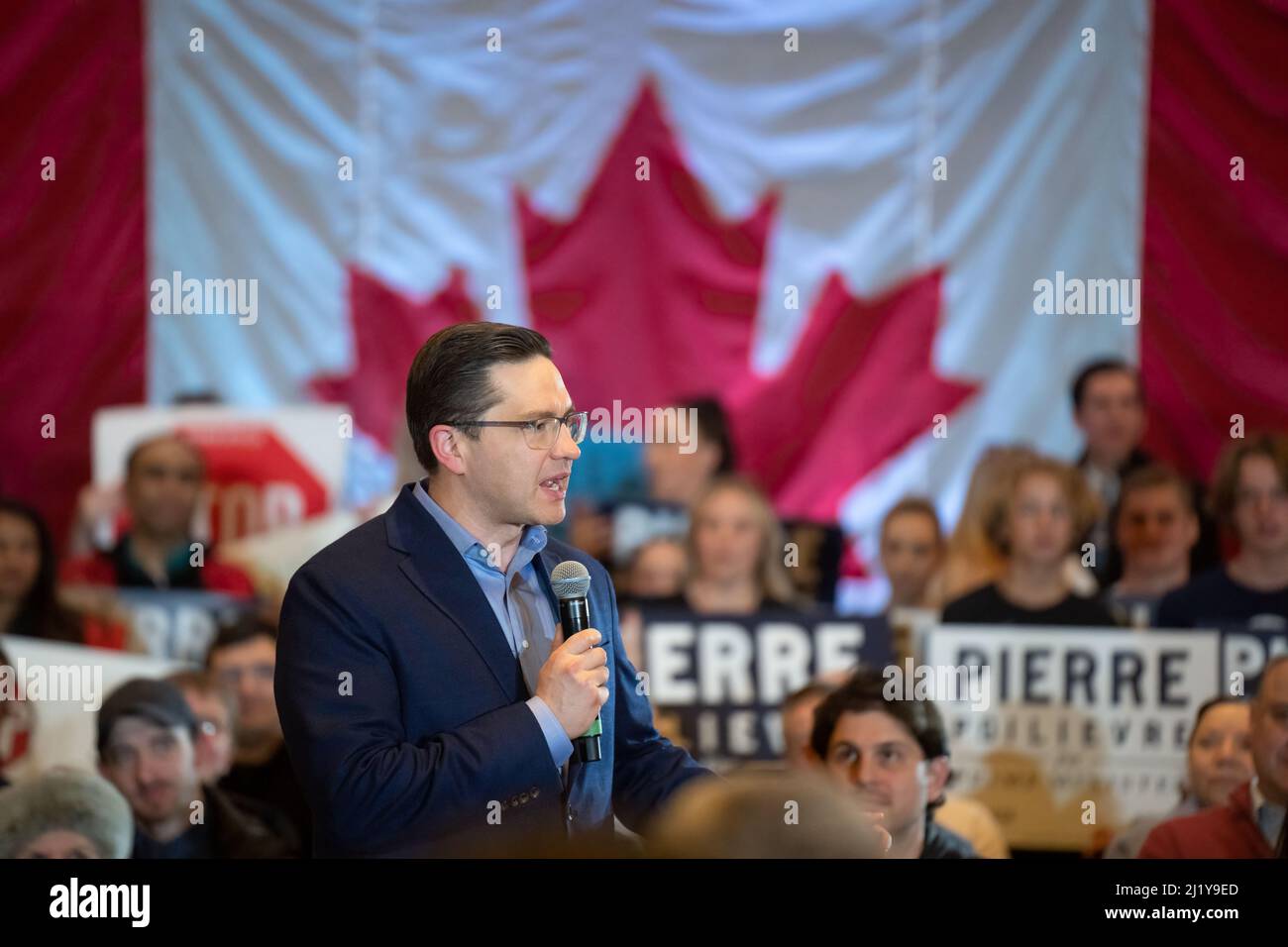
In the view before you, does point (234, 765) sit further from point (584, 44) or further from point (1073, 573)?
point (584, 44)

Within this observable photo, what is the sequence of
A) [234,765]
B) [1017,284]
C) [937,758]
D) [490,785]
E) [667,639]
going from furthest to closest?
[1017,284] < [667,639] < [234,765] < [937,758] < [490,785]

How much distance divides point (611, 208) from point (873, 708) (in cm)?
375

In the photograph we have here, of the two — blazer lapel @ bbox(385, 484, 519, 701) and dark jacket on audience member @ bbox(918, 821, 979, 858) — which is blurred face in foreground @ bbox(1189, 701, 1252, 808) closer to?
dark jacket on audience member @ bbox(918, 821, 979, 858)

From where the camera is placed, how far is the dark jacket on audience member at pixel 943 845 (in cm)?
371

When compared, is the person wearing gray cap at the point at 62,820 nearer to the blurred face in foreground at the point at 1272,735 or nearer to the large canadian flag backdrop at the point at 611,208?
the blurred face in foreground at the point at 1272,735

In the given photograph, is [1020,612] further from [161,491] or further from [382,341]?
[161,491]

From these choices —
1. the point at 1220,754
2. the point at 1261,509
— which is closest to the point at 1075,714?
the point at 1220,754

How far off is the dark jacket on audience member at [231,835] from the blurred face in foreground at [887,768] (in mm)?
1734

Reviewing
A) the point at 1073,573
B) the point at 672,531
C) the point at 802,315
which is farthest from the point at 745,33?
the point at 1073,573

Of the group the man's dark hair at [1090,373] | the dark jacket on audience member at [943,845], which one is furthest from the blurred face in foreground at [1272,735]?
the man's dark hair at [1090,373]

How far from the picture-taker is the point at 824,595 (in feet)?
20.8

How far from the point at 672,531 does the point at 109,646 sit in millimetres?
2233

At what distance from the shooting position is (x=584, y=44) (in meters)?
6.98
